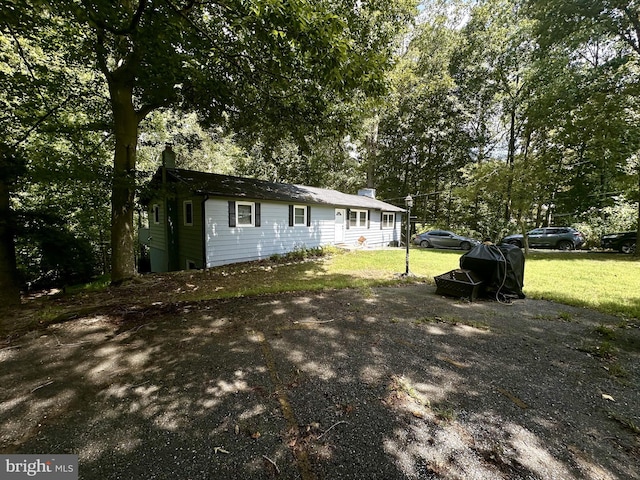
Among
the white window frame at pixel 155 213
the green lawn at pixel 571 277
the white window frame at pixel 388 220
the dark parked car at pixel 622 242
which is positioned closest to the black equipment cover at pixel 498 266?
the green lawn at pixel 571 277

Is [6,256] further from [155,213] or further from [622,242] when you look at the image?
[622,242]

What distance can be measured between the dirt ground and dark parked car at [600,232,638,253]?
44.9 ft

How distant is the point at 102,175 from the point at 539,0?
55.8ft

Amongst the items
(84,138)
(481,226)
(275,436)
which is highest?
(84,138)

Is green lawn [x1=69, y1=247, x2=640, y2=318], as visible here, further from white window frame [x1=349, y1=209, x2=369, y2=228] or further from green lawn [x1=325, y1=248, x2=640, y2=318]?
white window frame [x1=349, y1=209, x2=369, y2=228]

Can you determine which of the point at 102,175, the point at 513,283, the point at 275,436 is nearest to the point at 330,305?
the point at 275,436

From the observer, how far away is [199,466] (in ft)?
5.50

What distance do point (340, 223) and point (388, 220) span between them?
5644mm

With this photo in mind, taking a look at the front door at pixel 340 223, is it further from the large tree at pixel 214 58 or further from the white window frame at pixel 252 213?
the large tree at pixel 214 58

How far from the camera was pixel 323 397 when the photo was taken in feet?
7.82

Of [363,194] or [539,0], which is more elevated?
[539,0]

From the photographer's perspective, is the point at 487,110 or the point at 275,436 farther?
the point at 487,110

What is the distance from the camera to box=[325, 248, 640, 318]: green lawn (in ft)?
18.3

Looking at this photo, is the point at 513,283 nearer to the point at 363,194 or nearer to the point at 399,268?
the point at 399,268
